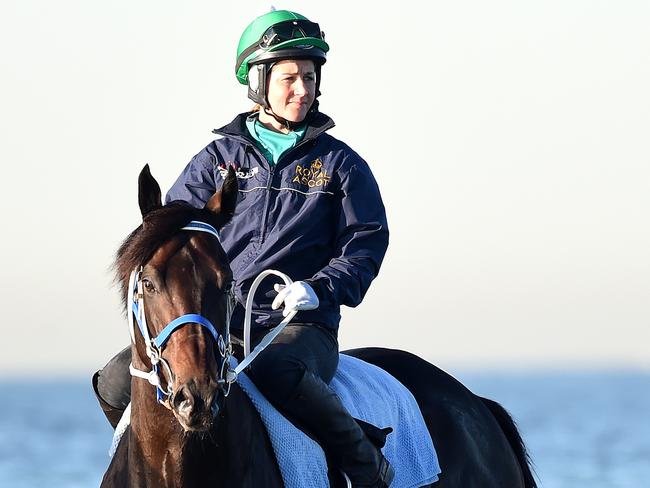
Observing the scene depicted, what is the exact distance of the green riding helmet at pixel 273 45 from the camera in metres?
7.77

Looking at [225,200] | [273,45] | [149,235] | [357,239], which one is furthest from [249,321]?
[273,45]

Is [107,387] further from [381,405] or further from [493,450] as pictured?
[493,450]

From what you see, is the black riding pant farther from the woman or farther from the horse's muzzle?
the horse's muzzle

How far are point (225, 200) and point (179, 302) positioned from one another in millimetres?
682

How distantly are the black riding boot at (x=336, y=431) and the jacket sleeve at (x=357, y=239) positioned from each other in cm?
44

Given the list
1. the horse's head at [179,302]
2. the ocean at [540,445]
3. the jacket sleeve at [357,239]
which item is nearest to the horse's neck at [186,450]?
the horse's head at [179,302]

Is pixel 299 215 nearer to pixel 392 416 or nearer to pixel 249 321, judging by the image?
pixel 249 321

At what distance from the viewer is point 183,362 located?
6293 mm

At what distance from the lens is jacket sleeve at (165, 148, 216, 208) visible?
7777 mm

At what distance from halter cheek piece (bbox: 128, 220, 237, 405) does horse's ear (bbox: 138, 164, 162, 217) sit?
0.21 meters

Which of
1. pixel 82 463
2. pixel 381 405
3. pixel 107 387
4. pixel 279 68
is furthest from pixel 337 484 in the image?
pixel 82 463

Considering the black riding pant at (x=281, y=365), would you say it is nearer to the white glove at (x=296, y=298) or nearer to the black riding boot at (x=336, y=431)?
the black riding boot at (x=336, y=431)

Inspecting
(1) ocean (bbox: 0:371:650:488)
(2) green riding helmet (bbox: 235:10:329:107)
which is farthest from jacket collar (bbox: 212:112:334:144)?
(1) ocean (bbox: 0:371:650:488)

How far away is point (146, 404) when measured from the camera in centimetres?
668
